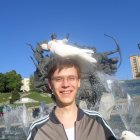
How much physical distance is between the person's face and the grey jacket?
14 cm

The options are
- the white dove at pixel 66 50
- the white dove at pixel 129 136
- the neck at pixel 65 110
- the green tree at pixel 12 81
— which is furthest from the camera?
the green tree at pixel 12 81

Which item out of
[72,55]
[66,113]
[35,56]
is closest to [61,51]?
[72,55]

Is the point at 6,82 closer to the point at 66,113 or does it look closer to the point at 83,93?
the point at 83,93

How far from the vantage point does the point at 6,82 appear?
344 ft

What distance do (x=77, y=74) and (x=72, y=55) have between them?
0.74 feet

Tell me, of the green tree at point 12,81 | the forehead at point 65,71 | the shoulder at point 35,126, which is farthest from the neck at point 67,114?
the green tree at point 12,81

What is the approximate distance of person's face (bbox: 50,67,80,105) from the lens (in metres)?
2.82

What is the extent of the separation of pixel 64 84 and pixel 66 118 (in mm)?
261

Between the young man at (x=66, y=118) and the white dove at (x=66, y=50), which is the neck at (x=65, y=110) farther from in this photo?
the white dove at (x=66, y=50)

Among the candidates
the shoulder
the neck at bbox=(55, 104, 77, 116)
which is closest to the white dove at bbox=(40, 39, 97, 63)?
the neck at bbox=(55, 104, 77, 116)

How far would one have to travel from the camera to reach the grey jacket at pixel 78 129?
2.73 m

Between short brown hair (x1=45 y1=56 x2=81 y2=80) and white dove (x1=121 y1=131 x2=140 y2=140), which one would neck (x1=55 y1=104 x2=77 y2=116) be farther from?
white dove (x1=121 y1=131 x2=140 y2=140)

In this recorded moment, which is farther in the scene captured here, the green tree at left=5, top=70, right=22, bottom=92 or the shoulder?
the green tree at left=5, top=70, right=22, bottom=92

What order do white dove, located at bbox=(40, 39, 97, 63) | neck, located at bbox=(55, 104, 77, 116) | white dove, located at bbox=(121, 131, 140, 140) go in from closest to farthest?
white dove, located at bbox=(40, 39, 97, 63) → neck, located at bbox=(55, 104, 77, 116) → white dove, located at bbox=(121, 131, 140, 140)
